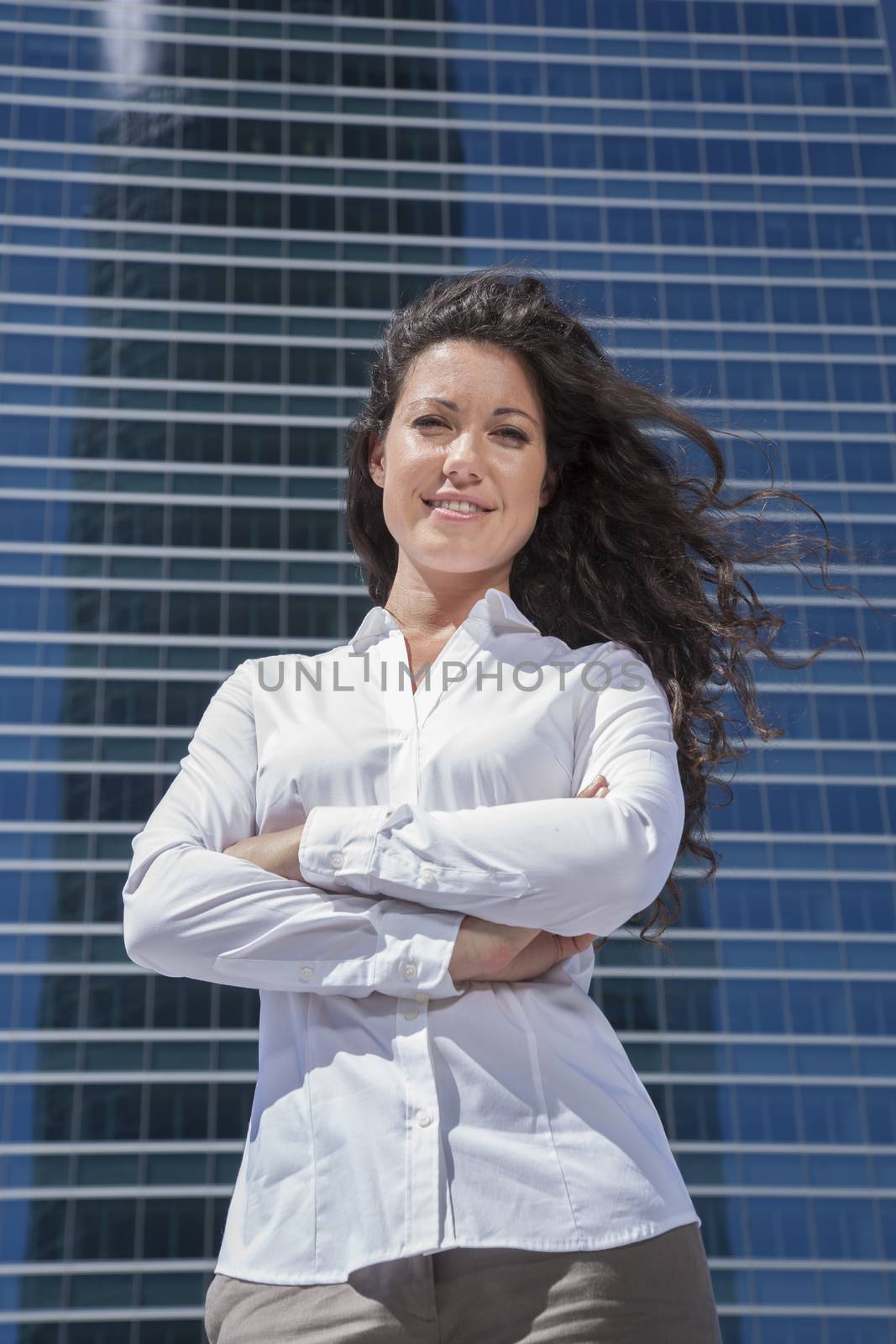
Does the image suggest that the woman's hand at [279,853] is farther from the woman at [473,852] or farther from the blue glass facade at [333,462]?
the blue glass facade at [333,462]

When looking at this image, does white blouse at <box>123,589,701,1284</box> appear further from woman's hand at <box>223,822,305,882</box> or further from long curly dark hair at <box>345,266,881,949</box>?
long curly dark hair at <box>345,266,881,949</box>

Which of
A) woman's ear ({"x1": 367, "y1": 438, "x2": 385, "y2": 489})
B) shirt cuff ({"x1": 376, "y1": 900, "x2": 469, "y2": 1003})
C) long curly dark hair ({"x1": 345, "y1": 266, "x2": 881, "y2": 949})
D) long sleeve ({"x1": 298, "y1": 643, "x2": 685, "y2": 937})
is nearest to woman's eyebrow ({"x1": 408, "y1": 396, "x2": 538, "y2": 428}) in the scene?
long curly dark hair ({"x1": 345, "y1": 266, "x2": 881, "y2": 949})

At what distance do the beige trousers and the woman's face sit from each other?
4.13 ft

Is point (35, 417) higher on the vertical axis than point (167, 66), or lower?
lower

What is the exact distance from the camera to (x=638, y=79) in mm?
80375

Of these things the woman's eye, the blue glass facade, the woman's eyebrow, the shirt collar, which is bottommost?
the shirt collar

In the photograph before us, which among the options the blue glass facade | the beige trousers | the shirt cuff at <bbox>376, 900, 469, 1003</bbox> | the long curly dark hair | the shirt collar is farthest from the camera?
the blue glass facade

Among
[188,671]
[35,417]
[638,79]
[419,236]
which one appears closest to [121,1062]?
[188,671]

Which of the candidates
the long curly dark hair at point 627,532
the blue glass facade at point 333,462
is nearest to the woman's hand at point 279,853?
the long curly dark hair at point 627,532

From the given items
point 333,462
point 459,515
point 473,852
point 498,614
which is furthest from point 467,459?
point 333,462

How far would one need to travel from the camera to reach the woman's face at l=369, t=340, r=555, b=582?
274 cm

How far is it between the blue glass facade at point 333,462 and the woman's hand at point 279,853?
164 feet

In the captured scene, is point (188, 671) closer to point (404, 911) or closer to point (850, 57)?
point (850, 57)

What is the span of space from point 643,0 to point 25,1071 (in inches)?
2478
